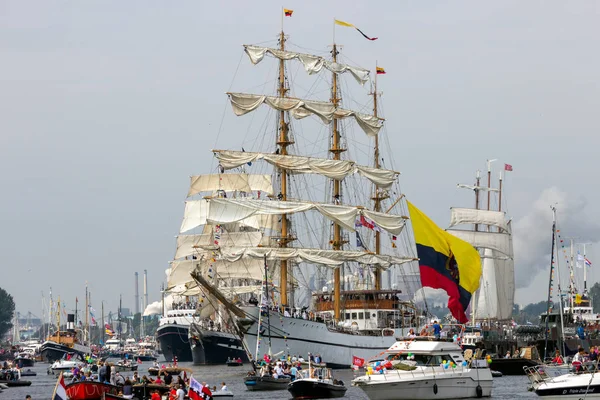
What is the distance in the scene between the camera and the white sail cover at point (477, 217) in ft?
540

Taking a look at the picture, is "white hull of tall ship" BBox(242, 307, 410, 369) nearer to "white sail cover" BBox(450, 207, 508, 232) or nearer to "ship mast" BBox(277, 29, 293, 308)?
"ship mast" BBox(277, 29, 293, 308)

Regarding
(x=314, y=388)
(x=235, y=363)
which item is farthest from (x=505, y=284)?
(x=314, y=388)

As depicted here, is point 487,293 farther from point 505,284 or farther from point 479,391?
point 479,391

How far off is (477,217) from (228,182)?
123ft

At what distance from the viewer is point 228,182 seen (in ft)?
505

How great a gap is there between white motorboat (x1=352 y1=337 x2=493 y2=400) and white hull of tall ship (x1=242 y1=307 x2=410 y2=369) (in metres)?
44.8

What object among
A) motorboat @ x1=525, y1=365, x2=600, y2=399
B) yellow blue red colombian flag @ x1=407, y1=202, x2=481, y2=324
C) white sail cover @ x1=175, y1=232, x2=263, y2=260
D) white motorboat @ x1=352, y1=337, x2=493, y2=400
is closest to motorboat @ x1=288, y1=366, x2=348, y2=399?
white motorboat @ x1=352, y1=337, x2=493, y2=400

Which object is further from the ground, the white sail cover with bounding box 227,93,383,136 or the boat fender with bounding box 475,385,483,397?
the white sail cover with bounding box 227,93,383,136

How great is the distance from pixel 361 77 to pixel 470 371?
7446cm

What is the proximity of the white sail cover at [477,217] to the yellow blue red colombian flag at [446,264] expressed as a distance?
95.8m

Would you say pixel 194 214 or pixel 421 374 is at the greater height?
pixel 194 214

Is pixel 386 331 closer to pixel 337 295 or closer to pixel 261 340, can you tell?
pixel 337 295

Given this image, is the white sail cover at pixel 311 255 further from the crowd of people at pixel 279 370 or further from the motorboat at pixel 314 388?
the motorboat at pixel 314 388

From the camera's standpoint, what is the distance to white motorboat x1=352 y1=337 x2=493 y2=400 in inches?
2525
